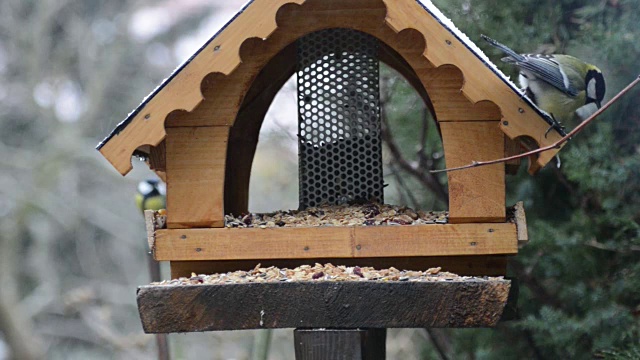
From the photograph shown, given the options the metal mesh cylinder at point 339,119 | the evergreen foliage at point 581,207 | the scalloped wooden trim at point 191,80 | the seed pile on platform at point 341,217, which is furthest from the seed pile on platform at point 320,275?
the evergreen foliage at point 581,207

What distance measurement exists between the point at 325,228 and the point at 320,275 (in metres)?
0.22

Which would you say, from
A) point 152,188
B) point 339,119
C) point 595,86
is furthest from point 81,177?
point 595,86

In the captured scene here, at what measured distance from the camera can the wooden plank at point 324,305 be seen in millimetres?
1832

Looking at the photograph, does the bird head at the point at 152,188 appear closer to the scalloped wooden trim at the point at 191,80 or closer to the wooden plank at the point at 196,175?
the wooden plank at the point at 196,175

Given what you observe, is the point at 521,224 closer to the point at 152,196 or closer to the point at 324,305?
the point at 324,305

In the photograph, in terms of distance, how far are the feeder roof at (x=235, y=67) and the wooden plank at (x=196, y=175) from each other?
15cm

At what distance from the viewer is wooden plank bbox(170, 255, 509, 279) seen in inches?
84.9

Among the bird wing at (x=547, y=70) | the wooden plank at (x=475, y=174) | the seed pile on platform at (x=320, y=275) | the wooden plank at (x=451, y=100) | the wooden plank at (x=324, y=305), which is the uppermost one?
the bird wing at (x=547, y=70)

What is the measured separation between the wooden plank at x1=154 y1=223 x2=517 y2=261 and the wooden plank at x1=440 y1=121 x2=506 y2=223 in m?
0.04

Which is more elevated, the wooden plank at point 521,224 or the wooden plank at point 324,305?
the wooden plank at point 521,224

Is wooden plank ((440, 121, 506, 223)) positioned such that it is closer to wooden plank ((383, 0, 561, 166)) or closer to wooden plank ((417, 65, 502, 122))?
wooden plank ((417, 65, 502, 122))

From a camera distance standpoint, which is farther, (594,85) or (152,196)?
(152,196)

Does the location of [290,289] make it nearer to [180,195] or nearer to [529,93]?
[180,195]

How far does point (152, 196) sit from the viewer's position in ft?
14.8
